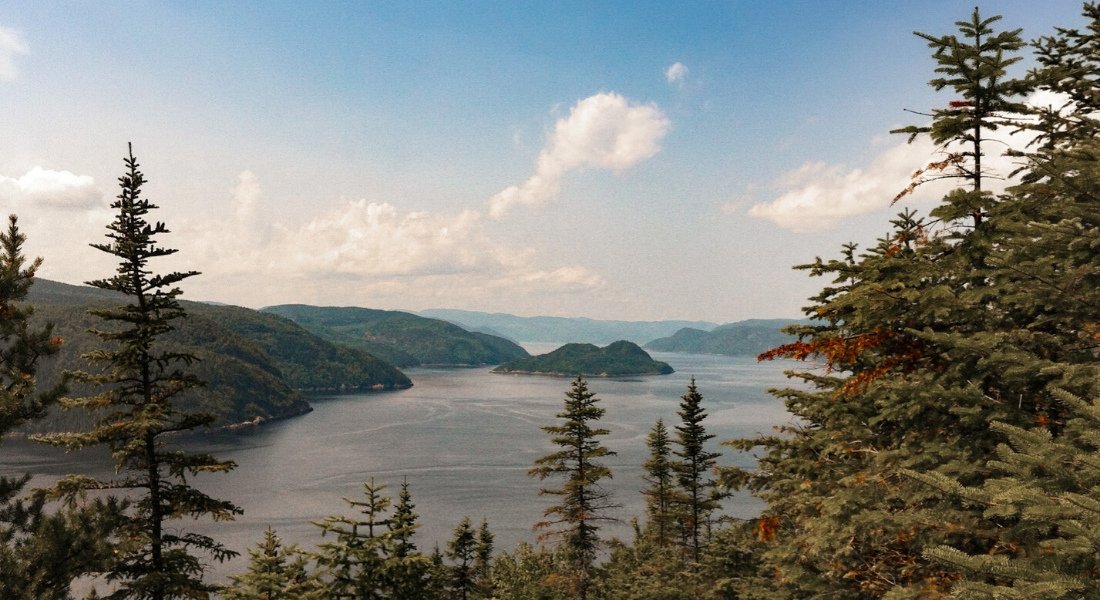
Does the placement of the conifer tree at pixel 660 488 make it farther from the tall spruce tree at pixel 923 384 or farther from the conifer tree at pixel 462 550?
the tall spruce tree at pixel 923 384

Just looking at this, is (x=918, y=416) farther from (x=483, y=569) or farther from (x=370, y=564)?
(x=483, y=569)

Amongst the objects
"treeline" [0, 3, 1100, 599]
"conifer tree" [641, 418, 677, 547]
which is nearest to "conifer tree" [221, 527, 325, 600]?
"treeline" [0, 3, 1100, 599]

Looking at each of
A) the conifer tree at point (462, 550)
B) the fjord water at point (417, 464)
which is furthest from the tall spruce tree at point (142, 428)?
the fjord water at point (417, 464)

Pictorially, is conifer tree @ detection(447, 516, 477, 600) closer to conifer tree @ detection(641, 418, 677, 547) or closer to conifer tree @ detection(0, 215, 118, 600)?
conifer tree @ detection(641, 418, 677, 547)

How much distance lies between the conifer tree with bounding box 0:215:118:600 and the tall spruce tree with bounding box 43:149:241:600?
117 centimetres

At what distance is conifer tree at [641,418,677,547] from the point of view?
41.1 m

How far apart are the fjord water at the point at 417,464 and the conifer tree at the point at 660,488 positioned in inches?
654

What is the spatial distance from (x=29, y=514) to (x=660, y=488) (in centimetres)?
3885

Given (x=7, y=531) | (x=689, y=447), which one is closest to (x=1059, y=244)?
(x=7, y=531)

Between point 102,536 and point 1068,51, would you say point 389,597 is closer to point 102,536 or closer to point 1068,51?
point 102,536

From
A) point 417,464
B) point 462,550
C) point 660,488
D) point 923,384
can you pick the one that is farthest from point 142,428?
point 417,464

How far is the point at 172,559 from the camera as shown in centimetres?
1384

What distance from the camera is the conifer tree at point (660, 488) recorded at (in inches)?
1618

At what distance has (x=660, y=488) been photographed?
43125mm
